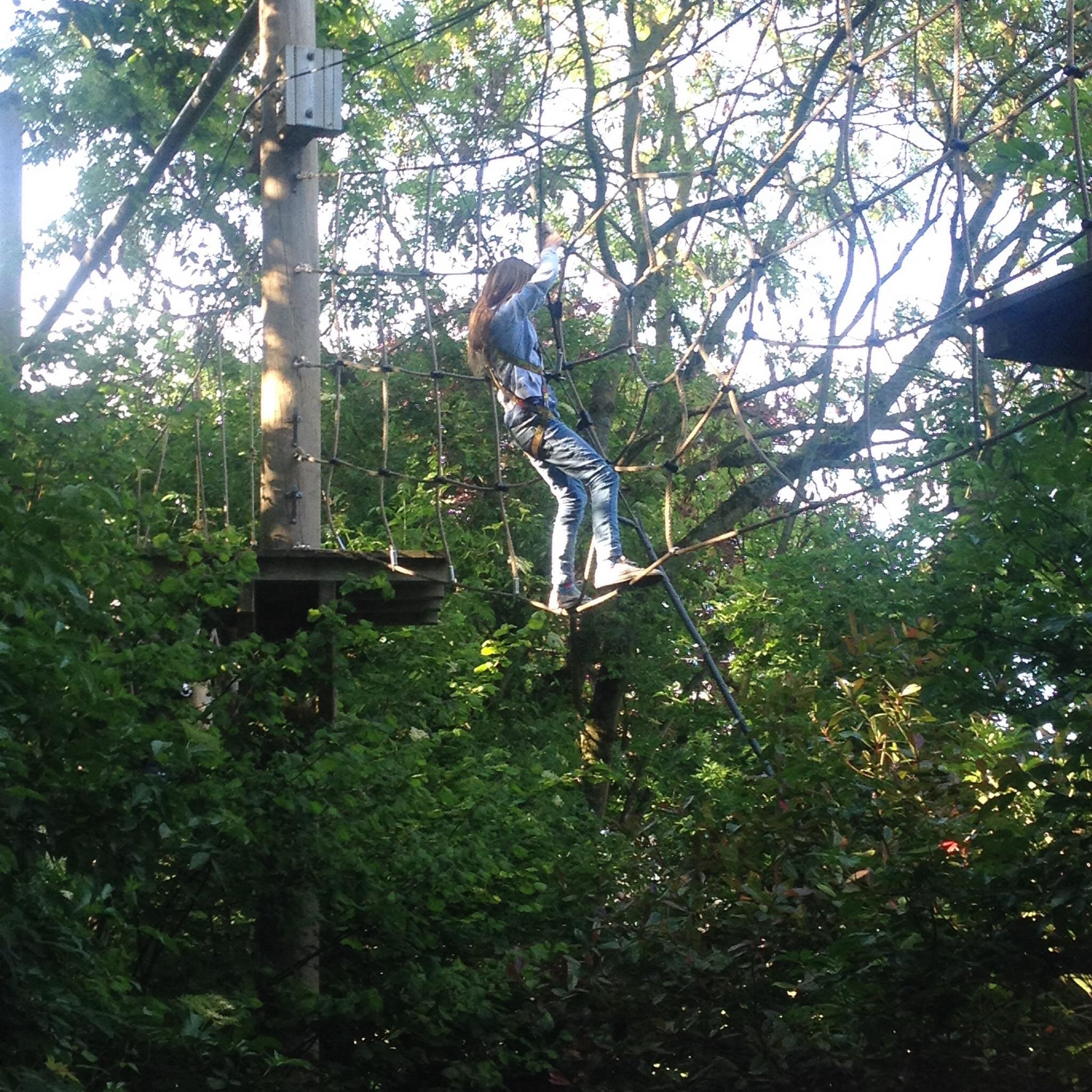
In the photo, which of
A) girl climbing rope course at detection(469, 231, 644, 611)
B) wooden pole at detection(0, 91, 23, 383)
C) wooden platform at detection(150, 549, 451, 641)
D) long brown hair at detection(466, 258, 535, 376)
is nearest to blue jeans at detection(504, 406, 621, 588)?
girl climbing rope course at detection(469, 231, 644, 611)

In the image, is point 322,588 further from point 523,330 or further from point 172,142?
point 172,142

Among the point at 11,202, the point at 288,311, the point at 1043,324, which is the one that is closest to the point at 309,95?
the point at 288,311

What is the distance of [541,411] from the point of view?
5.54m

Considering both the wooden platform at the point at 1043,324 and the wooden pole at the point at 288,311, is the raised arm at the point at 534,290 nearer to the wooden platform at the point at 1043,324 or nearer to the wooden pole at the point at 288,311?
the wooden pole at the point at 288,311

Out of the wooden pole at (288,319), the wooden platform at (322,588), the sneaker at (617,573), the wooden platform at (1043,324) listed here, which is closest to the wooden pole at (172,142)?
the wooden pole at (288,319)

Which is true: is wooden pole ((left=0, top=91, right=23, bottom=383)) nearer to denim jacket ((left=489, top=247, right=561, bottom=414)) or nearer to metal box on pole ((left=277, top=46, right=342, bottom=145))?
metal box on pole ((left=277, top=46, right=342, bottom=145))

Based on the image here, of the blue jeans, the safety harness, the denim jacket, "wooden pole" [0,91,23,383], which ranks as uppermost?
"wooden pole" [0,91,23,383]

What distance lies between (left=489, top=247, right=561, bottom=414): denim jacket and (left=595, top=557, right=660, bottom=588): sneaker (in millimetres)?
644

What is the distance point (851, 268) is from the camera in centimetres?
470

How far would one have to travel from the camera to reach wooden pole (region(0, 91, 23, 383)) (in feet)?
21.9

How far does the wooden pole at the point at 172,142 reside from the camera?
742 cm

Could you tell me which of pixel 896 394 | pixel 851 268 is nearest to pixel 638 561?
pixel 896 394

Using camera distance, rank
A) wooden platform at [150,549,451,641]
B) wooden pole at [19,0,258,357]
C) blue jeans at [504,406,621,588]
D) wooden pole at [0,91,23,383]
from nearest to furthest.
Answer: blue jeans at [504,406,621,588] → wooden platform at [150,549,451,641] → wooden pole at [0,91,23,383] → wooden pole at [19,0,258,357]

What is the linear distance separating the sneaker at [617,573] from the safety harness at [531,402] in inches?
18.5
